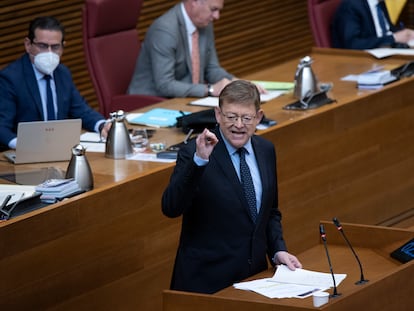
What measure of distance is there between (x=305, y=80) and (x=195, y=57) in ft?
3.15

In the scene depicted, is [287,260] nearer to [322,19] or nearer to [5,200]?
[5,200]

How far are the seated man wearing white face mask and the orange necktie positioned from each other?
122 centimetres

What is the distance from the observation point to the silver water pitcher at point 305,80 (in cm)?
673

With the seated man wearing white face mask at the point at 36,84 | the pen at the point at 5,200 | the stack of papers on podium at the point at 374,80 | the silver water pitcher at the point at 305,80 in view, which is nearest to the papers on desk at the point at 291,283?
the pen at the point at 5,200

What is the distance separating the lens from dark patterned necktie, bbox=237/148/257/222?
4336 millimetres

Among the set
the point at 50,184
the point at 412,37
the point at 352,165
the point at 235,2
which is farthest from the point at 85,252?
the point at 235,2

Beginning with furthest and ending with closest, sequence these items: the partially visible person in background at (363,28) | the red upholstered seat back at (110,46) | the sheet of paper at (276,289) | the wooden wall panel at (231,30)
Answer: the partially visible person in background at (363,28) < the wooden wall panel at (231,30) < the red upholstered seat back at (110,46) < the sheet of paper at (276,289)

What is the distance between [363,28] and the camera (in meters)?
8.26

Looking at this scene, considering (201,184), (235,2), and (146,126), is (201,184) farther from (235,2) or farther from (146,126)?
(235,2)

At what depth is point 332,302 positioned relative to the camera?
3820 mm

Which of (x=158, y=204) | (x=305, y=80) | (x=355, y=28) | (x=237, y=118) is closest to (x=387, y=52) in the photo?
(x=355, y=28)

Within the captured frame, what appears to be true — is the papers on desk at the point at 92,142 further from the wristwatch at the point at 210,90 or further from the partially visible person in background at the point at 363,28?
the partially visible person in background at the point at 363,28

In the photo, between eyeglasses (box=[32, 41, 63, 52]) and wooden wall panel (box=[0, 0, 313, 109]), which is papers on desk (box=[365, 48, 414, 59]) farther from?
eyeglasses (box=[32, 41, 63, 52])

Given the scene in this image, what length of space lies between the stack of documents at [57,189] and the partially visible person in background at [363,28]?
3.52 meters
